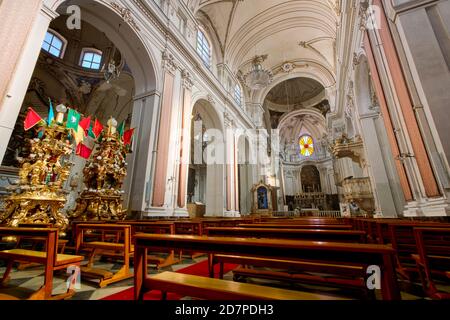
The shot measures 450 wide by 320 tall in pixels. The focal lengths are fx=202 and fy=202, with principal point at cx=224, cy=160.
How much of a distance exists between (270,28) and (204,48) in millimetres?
4412

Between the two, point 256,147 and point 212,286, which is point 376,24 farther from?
point 256,147

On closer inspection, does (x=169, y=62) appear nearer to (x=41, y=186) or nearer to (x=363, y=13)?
(x=41, y=186)

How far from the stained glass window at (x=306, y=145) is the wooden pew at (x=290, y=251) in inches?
944

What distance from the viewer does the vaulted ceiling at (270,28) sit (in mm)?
9352

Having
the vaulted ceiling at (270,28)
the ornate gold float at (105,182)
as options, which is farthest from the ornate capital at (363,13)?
the ornate gold float at (105,182)

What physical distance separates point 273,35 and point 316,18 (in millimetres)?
2340

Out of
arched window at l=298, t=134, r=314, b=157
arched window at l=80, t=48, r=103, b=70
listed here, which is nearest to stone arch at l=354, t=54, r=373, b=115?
arched window at l=80, t=48, r=103, b=70

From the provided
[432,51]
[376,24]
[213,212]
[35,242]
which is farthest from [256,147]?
[35,242]

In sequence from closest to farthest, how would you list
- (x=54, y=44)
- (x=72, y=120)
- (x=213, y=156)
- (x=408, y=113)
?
(x=408, y=113), (x=72, y=120), (x=54, y=44), (x=213, y=156)

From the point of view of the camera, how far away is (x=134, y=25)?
17.3 ft

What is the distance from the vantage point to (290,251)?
95 cm

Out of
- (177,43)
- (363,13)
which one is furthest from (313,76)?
(177,43)

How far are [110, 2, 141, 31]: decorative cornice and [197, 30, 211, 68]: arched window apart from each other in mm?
3926

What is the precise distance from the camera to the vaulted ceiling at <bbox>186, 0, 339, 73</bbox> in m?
9.35
